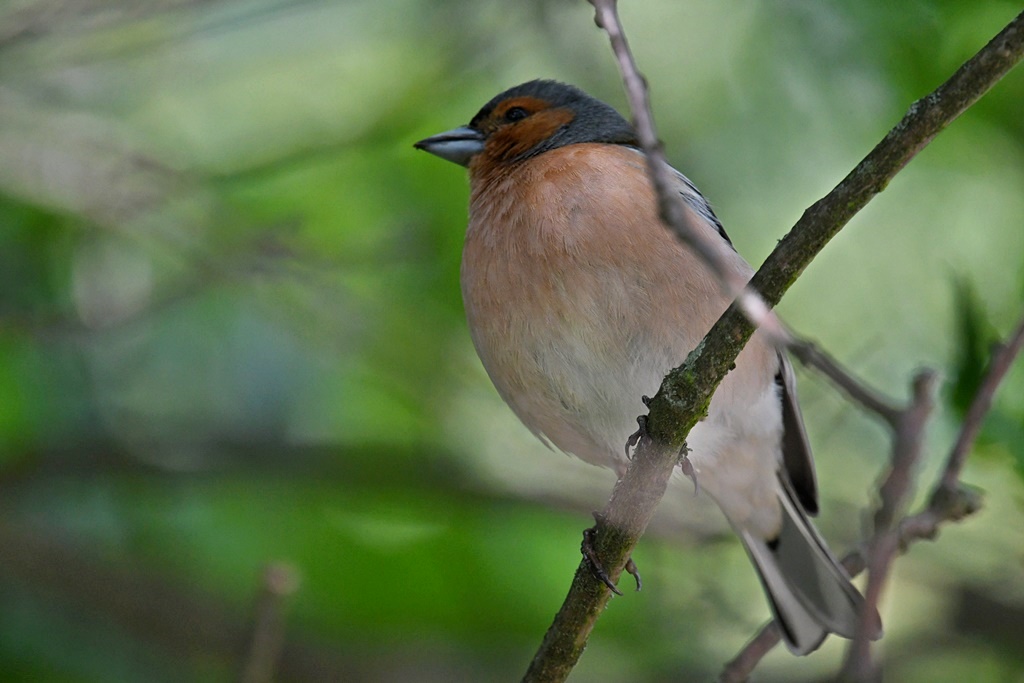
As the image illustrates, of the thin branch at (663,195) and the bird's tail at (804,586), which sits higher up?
the thin branch at (663,195)

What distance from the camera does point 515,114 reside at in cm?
593

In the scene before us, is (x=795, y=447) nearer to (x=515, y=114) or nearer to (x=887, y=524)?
(x=515, y=114)

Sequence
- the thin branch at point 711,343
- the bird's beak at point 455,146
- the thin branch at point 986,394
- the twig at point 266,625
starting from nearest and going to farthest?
the thin branch at point 711,343
the thin branch at point 986,394
the twig at point 266,625
the bird's beak at point 455,146

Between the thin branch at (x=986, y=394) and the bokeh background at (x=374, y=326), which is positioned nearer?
the thin branch at (x=986, y=394)

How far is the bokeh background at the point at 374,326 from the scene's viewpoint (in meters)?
5.91

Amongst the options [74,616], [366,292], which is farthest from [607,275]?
[74,616]

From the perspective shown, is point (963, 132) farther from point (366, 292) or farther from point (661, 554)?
point (366, 292)

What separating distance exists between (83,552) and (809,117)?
4.62 meters

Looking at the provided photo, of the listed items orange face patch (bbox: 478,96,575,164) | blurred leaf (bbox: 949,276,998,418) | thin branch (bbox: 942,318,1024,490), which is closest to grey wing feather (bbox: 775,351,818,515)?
blurred leaf (bbox: 949,276,998,418)

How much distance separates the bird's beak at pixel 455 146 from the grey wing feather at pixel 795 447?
1859 mm

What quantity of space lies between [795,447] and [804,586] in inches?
26.2

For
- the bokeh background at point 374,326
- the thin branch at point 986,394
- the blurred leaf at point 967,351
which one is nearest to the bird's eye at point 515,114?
the bokeh background at point 374,326

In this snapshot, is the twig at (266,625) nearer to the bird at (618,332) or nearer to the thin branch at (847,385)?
the bird at (618,332)

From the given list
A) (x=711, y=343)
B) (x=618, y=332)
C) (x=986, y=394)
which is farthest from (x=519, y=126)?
(x=986, y=394)
